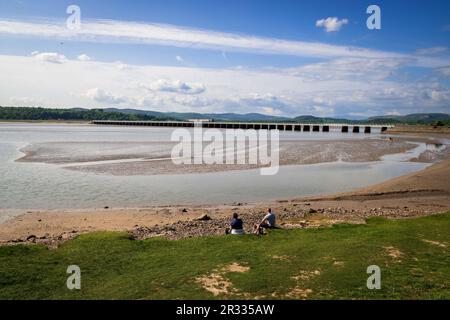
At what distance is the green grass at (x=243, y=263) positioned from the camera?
377 inches

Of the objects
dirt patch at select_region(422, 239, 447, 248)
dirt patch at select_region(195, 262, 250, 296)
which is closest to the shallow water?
dirt patch at select_region(422, 239, 447, 248)

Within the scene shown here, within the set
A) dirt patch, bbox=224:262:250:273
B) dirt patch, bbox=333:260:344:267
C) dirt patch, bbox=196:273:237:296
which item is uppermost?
dirt patch, bbox=333:260:344:267

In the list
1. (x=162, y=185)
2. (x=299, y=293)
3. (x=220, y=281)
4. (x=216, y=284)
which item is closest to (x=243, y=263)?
(x=220, y=281)

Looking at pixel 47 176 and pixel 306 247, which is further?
pixel 47 176

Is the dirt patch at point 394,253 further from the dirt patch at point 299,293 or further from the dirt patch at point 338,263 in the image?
the dirt patch at point 299,293

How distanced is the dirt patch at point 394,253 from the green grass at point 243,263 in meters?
0.16

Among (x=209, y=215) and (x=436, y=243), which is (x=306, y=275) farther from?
(x=209, y=215)

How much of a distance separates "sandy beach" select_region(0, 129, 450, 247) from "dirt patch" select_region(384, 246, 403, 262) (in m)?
4.73

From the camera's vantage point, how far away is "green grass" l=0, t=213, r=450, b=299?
31.4 feet

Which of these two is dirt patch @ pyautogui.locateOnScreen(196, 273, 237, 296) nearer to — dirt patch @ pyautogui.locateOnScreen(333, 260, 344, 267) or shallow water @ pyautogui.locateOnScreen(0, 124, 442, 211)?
dirt patch @ pyautogui.locateOnScreen(333, 260, 344, 267)

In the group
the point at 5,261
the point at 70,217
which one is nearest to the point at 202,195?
the point at 70,217
